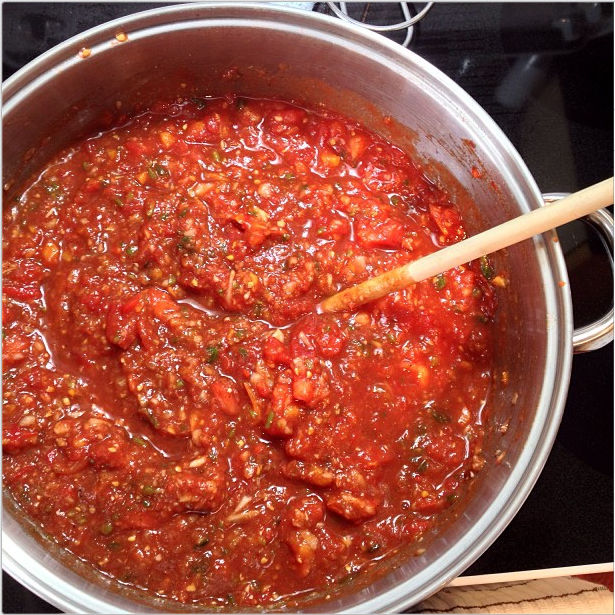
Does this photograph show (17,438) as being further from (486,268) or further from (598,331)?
(598,331)

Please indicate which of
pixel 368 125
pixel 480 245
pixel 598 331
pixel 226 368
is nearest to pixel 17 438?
pixel 226 368

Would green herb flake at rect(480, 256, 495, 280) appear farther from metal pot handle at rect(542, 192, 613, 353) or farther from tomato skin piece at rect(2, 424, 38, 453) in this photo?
tomato skin piece at rect(2, 424, 38, 453)

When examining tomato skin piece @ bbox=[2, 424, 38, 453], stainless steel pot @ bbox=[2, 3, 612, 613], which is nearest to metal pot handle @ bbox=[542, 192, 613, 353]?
stainless steel pot @ bbox=[2, 3, 612, 613]

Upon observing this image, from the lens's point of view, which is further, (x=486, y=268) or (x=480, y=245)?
(x=486, y=268)

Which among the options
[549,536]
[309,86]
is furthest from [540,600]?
[309,86]

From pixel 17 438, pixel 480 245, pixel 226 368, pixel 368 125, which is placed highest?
pixel 368 125

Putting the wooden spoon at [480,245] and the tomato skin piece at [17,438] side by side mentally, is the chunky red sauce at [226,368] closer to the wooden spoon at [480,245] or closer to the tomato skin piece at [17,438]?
the tomato skin piece at [17,438]
